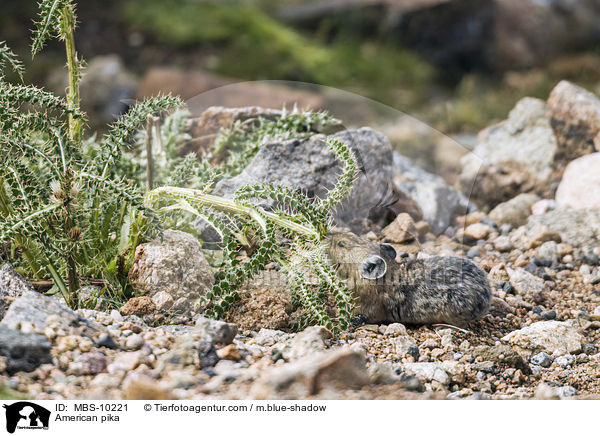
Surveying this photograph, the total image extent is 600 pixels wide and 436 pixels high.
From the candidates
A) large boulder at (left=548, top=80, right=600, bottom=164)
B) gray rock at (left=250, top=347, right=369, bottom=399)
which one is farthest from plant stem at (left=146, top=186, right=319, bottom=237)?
large boulder at (left=548, top=80, right=600, bottom=164)

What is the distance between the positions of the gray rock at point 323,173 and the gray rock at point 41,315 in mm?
796

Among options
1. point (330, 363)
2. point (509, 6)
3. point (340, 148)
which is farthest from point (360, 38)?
point (330, 363)

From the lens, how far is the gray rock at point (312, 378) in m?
1.65

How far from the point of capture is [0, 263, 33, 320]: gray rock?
2135 mm

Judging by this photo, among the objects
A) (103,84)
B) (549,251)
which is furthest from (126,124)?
(103,84)

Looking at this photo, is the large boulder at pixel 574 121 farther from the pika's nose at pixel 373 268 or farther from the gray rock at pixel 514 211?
the pika's nose at pixel 373 268

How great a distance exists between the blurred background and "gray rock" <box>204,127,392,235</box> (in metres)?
4.79

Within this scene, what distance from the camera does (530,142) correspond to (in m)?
3.93

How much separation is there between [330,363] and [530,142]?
2.74 m

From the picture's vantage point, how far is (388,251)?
2469 mm

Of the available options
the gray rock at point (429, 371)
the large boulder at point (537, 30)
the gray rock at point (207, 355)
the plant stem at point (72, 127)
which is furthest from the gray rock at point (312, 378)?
the large boulder at point (537, 30)

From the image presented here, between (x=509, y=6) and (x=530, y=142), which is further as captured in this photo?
(x=509, y=6)

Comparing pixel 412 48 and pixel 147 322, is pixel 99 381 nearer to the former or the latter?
pixel 147 322
